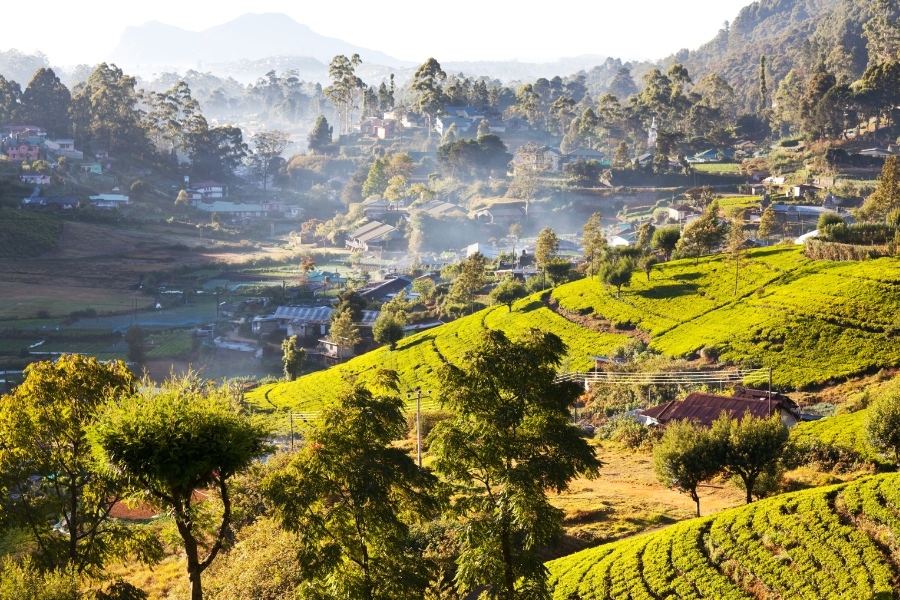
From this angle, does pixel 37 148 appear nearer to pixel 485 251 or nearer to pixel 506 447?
pixel 485 251

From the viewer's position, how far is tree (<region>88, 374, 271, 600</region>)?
37.3 feet

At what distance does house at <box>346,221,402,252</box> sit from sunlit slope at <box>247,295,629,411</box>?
38.1m

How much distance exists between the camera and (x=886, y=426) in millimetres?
20047

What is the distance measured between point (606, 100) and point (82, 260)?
67.8 m

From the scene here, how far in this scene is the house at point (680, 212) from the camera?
225 ft

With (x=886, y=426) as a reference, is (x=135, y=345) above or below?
below

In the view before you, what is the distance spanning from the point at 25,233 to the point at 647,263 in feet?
175

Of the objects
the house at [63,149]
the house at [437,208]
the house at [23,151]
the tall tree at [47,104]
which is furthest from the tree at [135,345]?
the tall tree at [47,104]

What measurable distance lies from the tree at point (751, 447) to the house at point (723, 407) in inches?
238

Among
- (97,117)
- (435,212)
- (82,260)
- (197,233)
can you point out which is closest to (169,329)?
(82,260)

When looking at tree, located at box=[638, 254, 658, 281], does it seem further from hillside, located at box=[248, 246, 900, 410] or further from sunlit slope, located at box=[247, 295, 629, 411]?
sunlit slope, located at box=[247, 295, 629, 411]

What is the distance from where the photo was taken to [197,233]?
87.9 metres

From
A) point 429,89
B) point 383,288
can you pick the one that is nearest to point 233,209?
point 429,89

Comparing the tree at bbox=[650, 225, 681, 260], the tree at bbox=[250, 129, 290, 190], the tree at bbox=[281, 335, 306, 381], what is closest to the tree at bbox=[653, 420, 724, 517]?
the tree at bbox=[281, 335, 306, 381]
